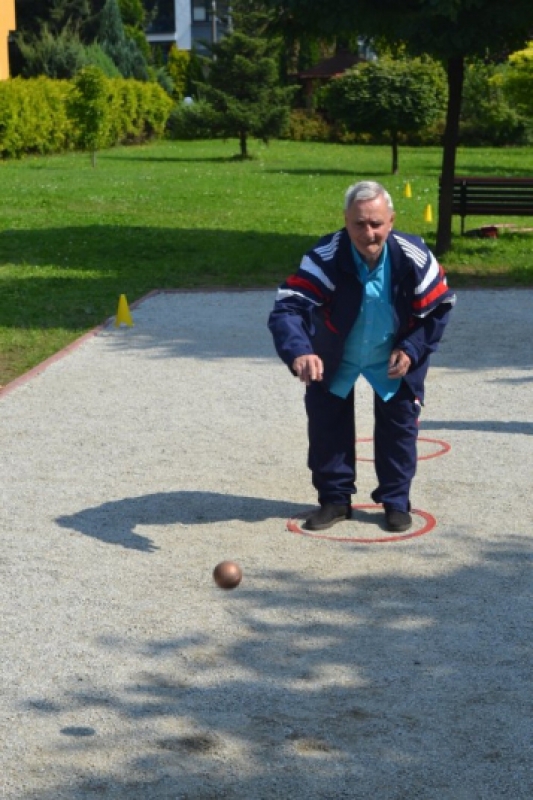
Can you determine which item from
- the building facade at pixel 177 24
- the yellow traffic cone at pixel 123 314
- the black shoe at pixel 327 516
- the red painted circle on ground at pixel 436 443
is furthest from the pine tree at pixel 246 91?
the building facade at pixel 177 24

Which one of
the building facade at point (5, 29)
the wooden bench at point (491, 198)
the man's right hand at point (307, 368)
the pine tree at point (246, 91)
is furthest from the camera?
the building facade at point (5, 29)

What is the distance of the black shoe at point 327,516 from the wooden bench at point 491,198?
543 inches

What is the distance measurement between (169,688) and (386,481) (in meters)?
2.43

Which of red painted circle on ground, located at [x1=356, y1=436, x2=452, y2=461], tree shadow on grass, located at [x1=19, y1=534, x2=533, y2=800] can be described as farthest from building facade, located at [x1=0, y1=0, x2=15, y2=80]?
tree shadow on grass, located at [x1=19, y1=534, x2=533, y2=800]

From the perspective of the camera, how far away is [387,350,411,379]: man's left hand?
22.6 ft

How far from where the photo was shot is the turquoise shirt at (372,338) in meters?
7.04

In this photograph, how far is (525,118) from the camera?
56.0m

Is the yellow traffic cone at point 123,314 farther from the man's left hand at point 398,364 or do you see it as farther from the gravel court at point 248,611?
the man's left hand at point 398,364

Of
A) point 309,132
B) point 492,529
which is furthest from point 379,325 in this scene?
point 309,132

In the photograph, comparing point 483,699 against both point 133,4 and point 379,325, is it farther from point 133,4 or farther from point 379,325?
point 133,4

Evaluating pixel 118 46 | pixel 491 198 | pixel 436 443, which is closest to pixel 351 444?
pixel 436 443

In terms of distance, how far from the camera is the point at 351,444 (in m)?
7.41

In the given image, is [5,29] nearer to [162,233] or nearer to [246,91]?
[246,91]

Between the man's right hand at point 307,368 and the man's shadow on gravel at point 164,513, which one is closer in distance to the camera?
the man's right hand at point 307,368
